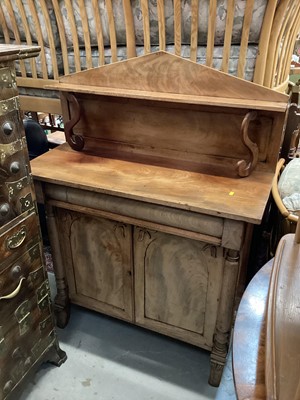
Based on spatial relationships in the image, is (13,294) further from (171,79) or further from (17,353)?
(171,79)

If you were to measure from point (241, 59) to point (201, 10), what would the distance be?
23 centimetres

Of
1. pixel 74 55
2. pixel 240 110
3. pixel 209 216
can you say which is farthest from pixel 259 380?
pixel 74 55

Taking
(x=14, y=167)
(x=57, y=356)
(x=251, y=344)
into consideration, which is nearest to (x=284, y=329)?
(x=251, y=344)

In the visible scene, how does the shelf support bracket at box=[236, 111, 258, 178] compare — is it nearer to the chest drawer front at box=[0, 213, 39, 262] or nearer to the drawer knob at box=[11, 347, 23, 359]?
the chest drawer front at box=[0, 213, 39, 262]

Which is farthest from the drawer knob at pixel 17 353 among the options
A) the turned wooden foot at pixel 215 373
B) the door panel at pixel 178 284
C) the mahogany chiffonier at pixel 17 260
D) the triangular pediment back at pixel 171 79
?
the triangular pediment back at pixel 171 79

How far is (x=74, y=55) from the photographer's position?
165 cm

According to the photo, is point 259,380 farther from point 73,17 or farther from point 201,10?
point 73,17

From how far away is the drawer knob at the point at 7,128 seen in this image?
99 centimetres

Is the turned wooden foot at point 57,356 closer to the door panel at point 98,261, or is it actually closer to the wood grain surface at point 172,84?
the door panel at point 98,261

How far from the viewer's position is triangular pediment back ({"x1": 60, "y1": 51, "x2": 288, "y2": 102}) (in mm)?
1224

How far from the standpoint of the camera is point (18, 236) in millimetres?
1136

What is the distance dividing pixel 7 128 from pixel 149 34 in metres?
0.75

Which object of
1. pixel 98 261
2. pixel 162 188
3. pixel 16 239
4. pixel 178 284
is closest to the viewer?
pixel 16 239

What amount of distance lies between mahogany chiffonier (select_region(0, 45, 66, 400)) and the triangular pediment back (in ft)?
1.40
